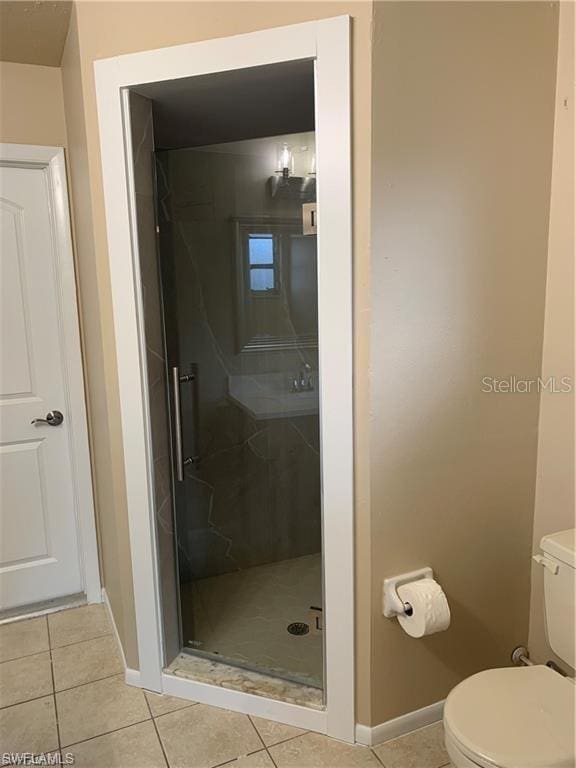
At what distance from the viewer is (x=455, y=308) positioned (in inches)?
64.4

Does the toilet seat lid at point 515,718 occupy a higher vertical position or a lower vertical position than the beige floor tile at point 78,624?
higher

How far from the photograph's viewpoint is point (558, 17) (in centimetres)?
162

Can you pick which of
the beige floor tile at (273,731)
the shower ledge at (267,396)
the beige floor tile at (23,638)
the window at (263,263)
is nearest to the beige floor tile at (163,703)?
the beige floor tile at (273,731)

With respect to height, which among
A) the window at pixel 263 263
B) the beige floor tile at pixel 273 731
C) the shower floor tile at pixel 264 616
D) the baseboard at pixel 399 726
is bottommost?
the beige floor tile at pixel 273 731

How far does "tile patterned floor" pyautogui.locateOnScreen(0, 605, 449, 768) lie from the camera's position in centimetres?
173

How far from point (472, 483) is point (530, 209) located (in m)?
0.87

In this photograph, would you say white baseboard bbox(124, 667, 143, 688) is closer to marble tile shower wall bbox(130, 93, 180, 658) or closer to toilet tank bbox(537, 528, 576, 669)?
marble tile shower wall bbox(130, 93, 180, 658)

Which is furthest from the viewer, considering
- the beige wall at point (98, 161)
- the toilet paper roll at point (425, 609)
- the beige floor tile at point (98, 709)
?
the beige floor tile at point (98, 709)

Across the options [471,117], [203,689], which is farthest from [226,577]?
[471,117]

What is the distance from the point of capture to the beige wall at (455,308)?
149 cm

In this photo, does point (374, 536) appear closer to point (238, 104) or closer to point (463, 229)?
point (463, 229)

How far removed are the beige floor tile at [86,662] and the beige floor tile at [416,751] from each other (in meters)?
1.06

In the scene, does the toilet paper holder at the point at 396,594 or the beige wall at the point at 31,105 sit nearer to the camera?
the toilet paper holder at the point at 396,594

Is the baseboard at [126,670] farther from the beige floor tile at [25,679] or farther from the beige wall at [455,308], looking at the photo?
the beige wall at [455,308]
